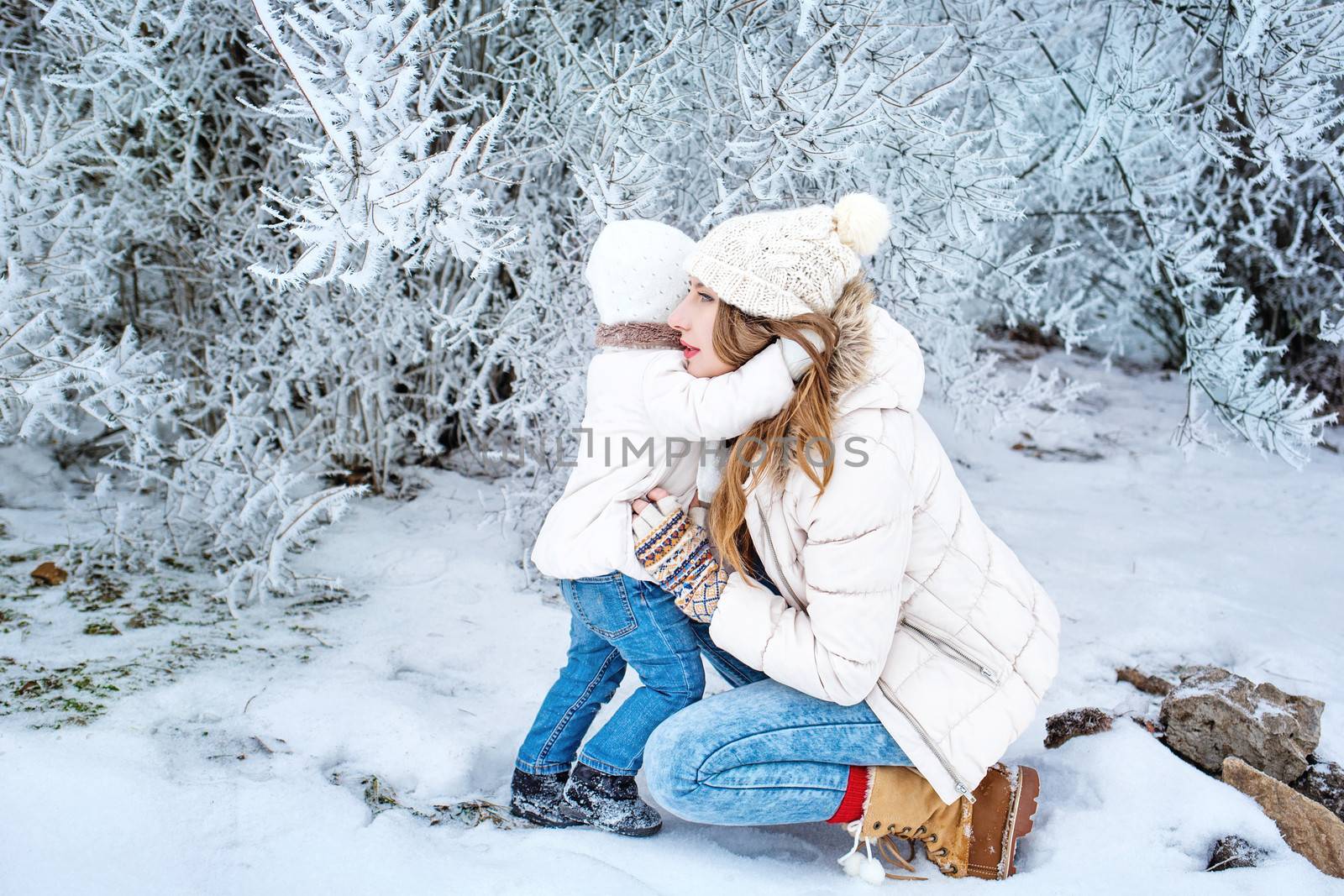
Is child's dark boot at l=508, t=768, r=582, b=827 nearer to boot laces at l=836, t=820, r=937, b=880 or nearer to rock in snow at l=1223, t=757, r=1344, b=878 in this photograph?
boot laces at l=836, t=820, r=937, b=880

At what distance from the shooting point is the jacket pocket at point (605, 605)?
2010mm

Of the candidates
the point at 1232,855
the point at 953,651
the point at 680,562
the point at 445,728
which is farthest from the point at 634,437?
the point at 1232,855

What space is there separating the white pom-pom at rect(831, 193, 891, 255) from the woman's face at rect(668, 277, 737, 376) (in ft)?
0.89

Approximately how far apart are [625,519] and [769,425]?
35 centimetres

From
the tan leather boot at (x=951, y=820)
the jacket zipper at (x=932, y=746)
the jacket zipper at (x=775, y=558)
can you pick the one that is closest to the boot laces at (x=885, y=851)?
the tan leather boot at (x=951, y=820)

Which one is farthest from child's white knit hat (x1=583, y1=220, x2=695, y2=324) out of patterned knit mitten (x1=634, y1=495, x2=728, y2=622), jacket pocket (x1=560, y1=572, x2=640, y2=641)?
jacket pocket (x1=560, y1=572, x2=640, y2=641)

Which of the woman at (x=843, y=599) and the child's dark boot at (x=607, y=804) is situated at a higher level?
the woman at (x=843, y=599)

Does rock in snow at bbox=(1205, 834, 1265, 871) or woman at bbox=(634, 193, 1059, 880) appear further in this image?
rock in snow at bbox=(1205, 834, 1265, 871)

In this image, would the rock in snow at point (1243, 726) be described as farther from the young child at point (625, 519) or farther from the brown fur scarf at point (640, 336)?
the brown fur scarf at point (640, 336)

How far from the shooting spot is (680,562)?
1.94 metres

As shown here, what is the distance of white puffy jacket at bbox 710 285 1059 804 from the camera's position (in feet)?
5.96

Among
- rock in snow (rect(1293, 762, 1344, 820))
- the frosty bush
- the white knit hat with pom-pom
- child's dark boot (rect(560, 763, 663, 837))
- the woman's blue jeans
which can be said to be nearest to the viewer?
the white knit hat with pom-pom

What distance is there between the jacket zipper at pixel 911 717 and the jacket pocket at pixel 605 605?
0.31 m

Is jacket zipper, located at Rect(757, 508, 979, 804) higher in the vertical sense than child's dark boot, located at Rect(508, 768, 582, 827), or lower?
higher
